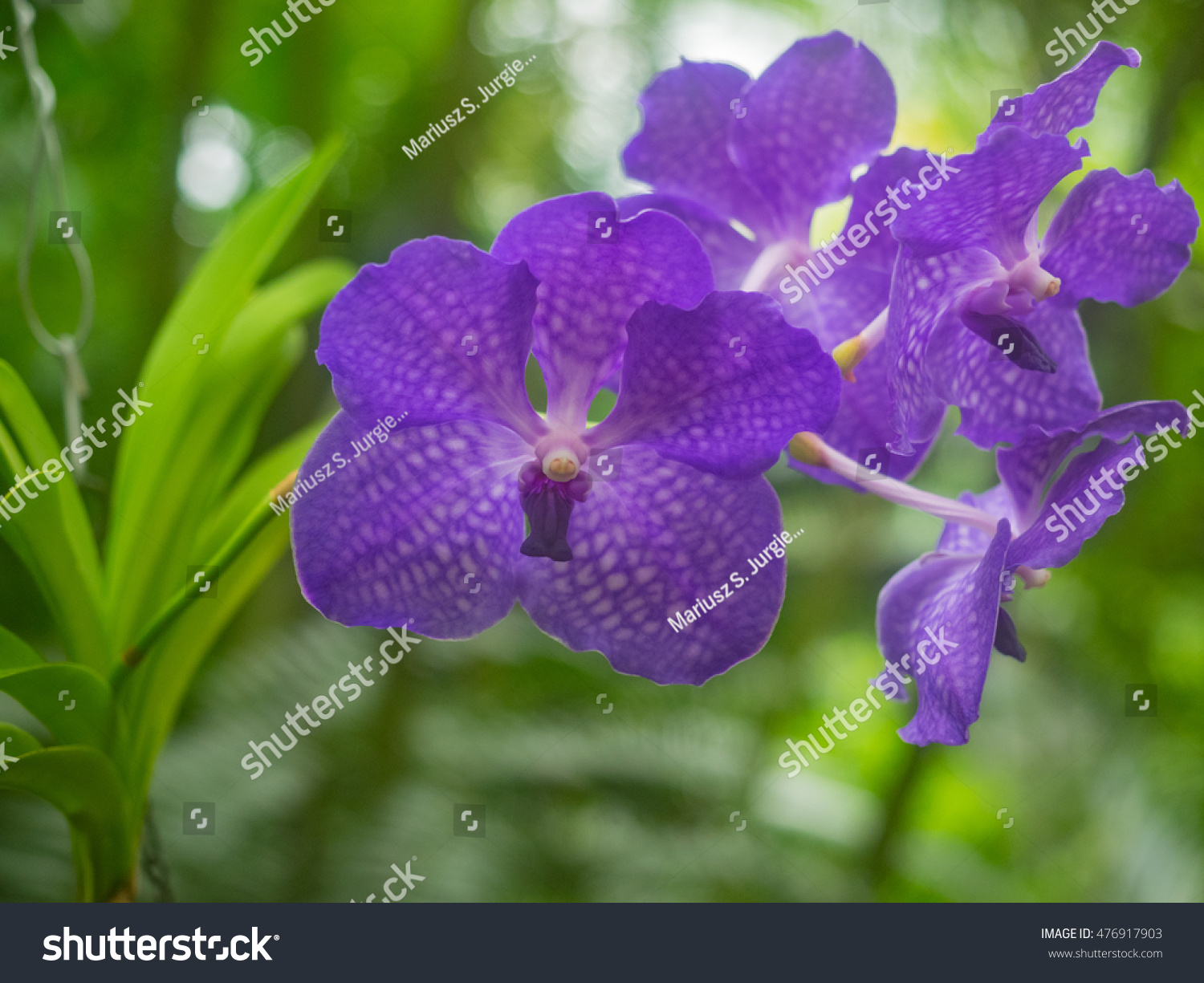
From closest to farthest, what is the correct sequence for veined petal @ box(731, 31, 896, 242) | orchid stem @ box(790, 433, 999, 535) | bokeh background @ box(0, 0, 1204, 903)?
orchid stem @ box(790, 433, 999, 535), veined petal @ box(731, 31, 896, 242), bokeh background @ box(0, 0, 1204, 903)

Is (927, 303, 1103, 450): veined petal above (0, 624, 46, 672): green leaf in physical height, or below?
below

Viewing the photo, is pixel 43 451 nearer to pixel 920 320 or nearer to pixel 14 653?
pixel 14 653

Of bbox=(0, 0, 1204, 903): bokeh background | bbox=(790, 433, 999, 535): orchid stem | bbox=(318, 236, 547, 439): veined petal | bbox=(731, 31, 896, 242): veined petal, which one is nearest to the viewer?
bbox=(318, 236, 547, 439): veined petal

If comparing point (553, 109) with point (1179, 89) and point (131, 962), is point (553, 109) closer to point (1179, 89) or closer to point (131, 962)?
point (1179, 89)

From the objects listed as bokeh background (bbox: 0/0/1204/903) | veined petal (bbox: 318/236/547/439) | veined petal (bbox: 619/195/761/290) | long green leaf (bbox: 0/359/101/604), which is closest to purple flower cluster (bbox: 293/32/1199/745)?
veined petal (bbox: 318/236/547/439)

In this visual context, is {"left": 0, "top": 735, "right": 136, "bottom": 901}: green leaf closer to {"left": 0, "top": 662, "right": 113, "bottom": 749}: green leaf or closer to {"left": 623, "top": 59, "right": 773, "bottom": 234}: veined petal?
{"left": 0, "top": 662, "right": 113, "bottom": 749}: green leaf

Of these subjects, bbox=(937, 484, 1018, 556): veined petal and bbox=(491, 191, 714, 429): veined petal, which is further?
bbox=(937, 484, 1018, 556): veined petal

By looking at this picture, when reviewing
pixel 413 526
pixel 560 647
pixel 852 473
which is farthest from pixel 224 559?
pixel 560 647
